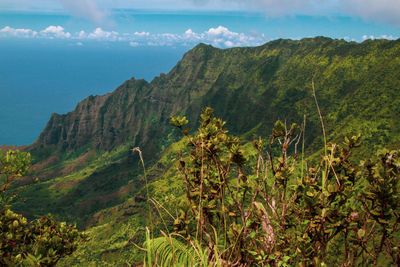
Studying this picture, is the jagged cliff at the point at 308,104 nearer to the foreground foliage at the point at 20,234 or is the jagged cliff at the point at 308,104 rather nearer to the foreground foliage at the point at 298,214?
the foreground foliage at the point at 298,214

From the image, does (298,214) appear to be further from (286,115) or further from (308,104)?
(286,115)

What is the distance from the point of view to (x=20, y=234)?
565 centimetres

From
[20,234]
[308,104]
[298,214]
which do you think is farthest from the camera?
[308,104]

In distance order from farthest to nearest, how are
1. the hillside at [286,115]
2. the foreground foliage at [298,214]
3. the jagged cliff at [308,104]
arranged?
the hillside at [286,115] < the jagged cliff at [308,104] < the foreground foliage at [298,214]

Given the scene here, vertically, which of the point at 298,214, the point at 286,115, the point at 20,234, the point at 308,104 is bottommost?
the point at 286,115

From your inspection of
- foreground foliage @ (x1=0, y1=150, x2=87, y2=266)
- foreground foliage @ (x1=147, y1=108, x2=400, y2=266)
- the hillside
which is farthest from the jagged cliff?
foreground foliage @ (x1=0, y1=150, x2=87, y2=266)

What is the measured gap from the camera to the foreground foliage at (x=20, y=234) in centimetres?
502

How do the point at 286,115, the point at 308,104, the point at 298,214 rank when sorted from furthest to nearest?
the point at 286,115 < the point at 308,104 < the point at 298,214

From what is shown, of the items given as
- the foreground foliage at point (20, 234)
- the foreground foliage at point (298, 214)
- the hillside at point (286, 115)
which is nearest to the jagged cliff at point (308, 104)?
the hillside at point (286, 115)

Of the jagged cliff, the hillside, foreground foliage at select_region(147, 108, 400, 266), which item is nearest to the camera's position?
foreground foliage at select_region(147, 108, 400, 266)

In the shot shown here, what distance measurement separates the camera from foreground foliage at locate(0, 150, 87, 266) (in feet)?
16.5

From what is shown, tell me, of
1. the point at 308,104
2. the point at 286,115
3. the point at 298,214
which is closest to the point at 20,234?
the point at 298,214

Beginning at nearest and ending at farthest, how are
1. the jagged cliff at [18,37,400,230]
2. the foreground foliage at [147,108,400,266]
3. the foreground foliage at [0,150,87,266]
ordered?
the foreground foliage at [147,108,400,266], the foreground foliage at [0,150,87,266], the jagged cliff at [18,37,400,230]

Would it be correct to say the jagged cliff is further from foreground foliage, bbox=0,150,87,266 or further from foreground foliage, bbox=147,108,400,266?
foreground foliage, bbox=0,150,87,266
